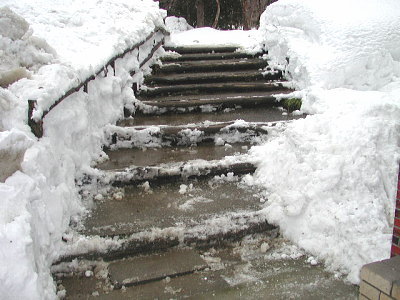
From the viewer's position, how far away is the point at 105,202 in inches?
138

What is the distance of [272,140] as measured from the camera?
4.46m

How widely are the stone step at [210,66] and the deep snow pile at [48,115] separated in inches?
25.2

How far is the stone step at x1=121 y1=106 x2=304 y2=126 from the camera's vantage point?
4.84 meters

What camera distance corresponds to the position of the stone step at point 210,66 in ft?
20.8

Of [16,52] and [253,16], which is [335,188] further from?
[253,16]

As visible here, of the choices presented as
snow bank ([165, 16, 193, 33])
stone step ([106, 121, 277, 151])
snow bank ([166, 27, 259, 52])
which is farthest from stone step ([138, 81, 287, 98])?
snow bank ([165, 16, 193, 33])

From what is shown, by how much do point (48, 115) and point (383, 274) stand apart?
2.79m

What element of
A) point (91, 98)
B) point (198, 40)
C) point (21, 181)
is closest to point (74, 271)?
point (21, 181)

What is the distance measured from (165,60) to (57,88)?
3.67 m

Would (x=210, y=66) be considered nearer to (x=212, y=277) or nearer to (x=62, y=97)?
(x=62, y=97)

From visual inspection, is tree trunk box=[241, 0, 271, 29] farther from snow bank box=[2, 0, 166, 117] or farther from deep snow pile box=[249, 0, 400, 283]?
deep snow pile box=[249, 0, 400, 283]

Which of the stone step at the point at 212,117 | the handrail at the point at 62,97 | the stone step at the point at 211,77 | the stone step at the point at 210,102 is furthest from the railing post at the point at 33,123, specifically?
the stone step at the point at 211,77

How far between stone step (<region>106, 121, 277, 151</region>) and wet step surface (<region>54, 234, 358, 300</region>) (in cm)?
172

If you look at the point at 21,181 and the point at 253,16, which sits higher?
the point at 253,16
